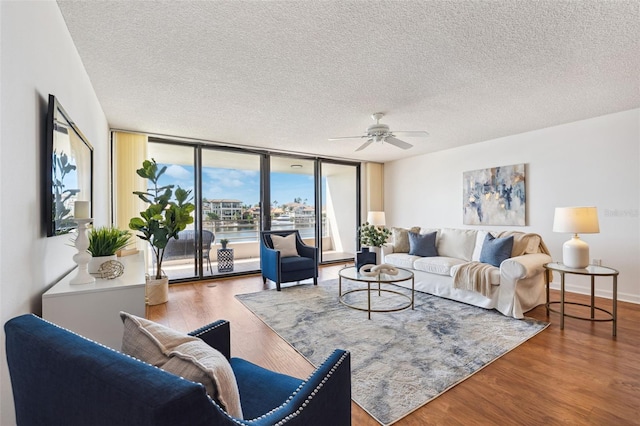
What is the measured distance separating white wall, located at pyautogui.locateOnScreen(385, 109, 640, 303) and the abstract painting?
0.35ft

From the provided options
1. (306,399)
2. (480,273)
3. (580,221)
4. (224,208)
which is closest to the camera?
(306,399)

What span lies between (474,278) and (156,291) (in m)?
3.95

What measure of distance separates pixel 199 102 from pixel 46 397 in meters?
3.21

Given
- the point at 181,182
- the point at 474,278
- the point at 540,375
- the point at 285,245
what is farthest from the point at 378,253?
the point at 181,182

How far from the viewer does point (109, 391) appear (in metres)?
0.64

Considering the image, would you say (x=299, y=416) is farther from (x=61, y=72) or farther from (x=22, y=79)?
(x=61, y=72)

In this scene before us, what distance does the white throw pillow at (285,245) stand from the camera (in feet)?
16.1

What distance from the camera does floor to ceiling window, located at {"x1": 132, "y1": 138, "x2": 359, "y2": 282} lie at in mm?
5234

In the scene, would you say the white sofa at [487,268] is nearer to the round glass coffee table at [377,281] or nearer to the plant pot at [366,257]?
the plant pot at [366,257]

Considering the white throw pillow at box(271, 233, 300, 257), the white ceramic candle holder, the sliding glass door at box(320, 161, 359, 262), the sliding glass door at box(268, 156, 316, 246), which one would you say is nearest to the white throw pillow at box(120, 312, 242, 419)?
the white ceramic candle holder

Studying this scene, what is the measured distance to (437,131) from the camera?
465 cm

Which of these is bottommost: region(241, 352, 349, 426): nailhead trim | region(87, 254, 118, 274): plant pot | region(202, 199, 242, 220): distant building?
region(241, 352, 349, 426): nailhead trim

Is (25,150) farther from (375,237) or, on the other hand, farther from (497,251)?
(375,237)

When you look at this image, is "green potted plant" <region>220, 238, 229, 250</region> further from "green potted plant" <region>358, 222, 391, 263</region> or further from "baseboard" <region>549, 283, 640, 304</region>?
"baseboard" <region>549, 283, 640, 304</region>
